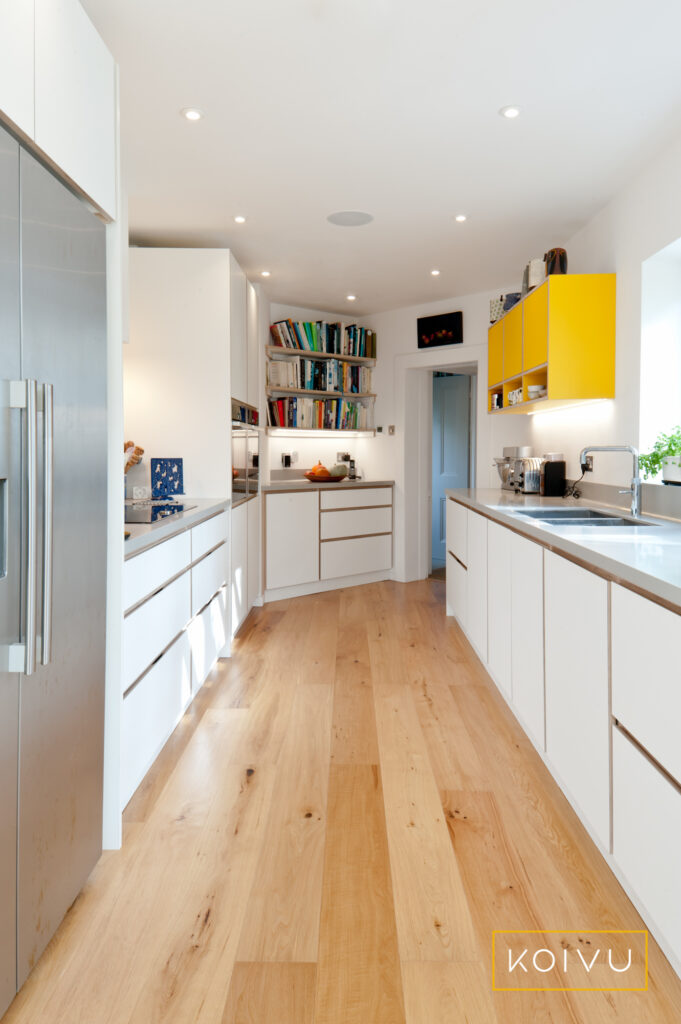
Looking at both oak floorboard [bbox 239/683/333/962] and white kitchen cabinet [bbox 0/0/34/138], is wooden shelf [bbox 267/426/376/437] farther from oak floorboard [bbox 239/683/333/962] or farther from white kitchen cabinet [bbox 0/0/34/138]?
white kitchen cabinet [bbox 0/0/34/138]

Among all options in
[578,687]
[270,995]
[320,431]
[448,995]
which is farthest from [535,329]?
[270,995]

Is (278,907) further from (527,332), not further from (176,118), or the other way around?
(527,332)

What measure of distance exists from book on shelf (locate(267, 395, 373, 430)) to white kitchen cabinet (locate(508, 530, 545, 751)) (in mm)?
3315

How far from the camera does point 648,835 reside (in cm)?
139

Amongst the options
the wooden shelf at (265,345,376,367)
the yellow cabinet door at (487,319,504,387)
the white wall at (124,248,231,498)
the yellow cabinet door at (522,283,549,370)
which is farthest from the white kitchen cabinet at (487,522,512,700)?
the wooden shelf at (265,345,376,367)

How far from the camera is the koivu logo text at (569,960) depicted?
138 centimetres

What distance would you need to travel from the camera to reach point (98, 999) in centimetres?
133

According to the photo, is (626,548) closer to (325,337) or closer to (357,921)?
(357,921)

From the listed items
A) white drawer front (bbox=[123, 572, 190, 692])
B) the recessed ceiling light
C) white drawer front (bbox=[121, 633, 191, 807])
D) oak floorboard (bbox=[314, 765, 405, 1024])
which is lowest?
oak floorboard (bbox=[314, 765, 405, 1024])

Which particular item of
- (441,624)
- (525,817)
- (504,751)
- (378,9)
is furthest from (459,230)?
(525,817)

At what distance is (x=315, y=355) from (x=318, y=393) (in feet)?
1.08

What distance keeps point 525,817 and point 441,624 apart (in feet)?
8.12

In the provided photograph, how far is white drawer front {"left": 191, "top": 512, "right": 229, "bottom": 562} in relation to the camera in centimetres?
295

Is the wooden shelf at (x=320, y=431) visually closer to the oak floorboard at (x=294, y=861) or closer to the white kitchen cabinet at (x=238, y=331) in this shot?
the white kitchen cabinet at (x=238, y=331)
